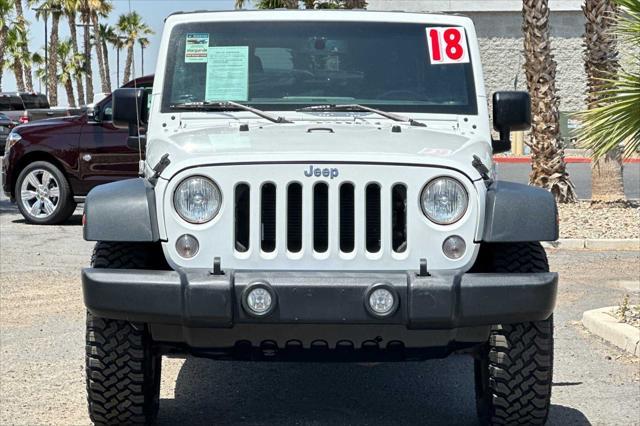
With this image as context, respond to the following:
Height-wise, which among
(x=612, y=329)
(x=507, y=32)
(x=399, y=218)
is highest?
(x=507, y=32)

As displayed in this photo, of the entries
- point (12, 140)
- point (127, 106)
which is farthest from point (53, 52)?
point (127, 106)

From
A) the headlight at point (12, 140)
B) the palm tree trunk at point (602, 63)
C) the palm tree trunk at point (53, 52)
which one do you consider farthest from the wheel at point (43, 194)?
the palm tree trunk at point (53, 52)

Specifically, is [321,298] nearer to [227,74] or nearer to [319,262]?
[319,262]

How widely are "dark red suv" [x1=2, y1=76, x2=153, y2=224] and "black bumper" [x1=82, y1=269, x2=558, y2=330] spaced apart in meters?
10.2

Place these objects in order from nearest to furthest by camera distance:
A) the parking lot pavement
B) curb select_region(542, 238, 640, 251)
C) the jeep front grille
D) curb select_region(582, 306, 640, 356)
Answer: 1. the jeep front grille
2. the parking lot pavement
3. curb select_region(582, 306, 640, 356)
4. curb select_region(542, 238, 640, 251)

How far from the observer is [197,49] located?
6.60 meters

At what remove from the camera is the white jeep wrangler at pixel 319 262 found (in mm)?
4961

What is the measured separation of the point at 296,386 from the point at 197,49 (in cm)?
197

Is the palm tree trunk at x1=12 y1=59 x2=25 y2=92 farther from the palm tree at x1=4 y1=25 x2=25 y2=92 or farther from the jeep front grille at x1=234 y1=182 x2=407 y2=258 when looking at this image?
the jeep front grille at x1=234 y1=182 x2=407 y2=258

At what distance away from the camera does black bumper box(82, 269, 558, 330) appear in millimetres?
4941

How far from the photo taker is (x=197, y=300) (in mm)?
4957

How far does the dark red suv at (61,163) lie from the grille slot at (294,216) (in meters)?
10.1

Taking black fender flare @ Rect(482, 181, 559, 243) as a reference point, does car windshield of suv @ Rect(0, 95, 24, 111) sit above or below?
below

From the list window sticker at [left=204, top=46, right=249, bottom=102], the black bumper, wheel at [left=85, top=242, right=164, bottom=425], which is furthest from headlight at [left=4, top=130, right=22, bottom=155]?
the black bumper
